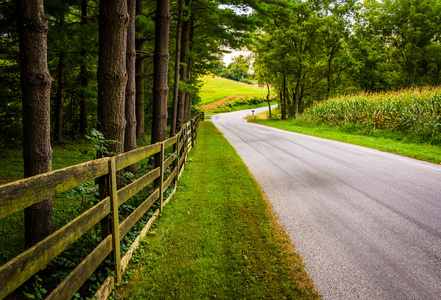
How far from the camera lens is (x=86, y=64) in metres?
9.59

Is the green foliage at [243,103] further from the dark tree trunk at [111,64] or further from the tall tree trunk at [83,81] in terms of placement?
the dark tree trunk at [111,64]

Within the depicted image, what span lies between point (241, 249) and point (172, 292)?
48.0 inches

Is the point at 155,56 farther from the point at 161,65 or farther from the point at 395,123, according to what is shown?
the point at 395,123

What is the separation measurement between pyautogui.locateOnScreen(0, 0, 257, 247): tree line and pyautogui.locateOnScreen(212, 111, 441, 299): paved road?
3.43 metres

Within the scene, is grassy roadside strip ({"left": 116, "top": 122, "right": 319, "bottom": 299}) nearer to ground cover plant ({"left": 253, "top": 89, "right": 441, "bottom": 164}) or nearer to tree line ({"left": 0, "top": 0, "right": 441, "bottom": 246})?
tree line ({"left": 0, "top": 0, "right": 441, "bottom": 246})

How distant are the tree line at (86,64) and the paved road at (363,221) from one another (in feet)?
11.2

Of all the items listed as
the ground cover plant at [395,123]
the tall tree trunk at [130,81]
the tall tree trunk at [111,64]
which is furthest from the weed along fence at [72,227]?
the ground cover plant at [395,123]

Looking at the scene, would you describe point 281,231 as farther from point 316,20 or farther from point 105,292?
point 316,20

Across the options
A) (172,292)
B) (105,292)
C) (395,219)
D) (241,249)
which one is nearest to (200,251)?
(241,249)

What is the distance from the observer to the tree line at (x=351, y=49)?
29250 mm

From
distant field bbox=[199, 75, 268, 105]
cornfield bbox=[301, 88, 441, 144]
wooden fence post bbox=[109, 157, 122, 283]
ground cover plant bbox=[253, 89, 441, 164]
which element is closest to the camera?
wooden fence post bbox=[109, 157, 122, 283]

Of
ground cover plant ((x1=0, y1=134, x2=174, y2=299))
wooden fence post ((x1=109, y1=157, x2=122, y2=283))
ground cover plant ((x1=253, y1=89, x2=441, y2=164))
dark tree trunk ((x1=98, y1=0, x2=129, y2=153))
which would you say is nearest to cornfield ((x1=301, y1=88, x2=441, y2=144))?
ground cover plant ((x1=253, y1=89, x2=441, y2=164))

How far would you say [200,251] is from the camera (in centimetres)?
369

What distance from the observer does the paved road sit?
118 inches
